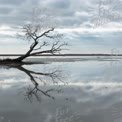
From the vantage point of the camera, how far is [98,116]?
10.9 m

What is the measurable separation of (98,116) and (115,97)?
4.81 meters

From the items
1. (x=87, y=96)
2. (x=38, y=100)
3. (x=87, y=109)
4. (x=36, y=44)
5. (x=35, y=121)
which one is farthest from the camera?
(x=36, y=44)

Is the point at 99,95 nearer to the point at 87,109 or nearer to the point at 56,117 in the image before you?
the point at 87,109

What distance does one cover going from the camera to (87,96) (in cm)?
1574

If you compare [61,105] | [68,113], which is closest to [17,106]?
[61,105]

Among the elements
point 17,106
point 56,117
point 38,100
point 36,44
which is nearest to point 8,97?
point 38,100

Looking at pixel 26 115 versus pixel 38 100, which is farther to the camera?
pixel 38 100

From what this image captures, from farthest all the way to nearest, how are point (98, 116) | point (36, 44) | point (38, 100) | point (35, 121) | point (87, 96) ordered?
point (36, 44)
point (87, 96)
point (38, 100)
point (98, 116)
point (35, 121)

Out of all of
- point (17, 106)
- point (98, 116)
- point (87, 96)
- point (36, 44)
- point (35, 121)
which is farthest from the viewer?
point (36, 44)

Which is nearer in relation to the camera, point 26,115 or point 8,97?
point 26,115

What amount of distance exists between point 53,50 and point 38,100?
37.4m

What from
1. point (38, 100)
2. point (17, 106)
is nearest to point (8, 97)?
point (38, 100)

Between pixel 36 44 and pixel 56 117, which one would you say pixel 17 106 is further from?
pixel 36 44

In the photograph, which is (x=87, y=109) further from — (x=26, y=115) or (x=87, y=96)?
(x=87, y=96)
